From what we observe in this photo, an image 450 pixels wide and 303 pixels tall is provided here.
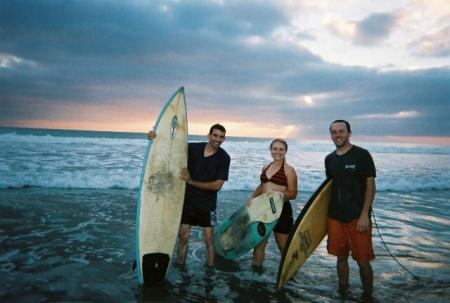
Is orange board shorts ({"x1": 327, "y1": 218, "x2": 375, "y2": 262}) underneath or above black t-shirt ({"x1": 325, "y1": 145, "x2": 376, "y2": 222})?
underneath

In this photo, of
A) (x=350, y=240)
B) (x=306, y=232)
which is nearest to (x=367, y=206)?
(x=350, y=240)

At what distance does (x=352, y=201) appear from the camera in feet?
11.5

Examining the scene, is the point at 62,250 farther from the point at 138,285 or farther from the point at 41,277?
the point at 138,285

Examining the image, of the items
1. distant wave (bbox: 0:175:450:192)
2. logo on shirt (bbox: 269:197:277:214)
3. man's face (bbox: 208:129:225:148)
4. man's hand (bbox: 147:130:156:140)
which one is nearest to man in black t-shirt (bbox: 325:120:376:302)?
logo on shirt (bbox: 269:197:277:214)

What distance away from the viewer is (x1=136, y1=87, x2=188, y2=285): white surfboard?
13.1 feet

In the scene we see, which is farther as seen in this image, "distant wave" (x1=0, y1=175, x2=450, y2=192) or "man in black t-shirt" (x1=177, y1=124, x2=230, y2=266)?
"distant wave" (x1=0, y1=175, x2=450, y2=192)

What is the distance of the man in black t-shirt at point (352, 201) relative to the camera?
3412 millimetres

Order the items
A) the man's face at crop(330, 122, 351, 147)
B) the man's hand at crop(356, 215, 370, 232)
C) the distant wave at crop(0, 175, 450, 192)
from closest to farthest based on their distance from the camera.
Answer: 1. the man's hand at crop(356, 215, 370, 232)
2. the man's face at crop(330, 122, 351, 147)
3. the distant wave at crop(0, 175, 450, 192)

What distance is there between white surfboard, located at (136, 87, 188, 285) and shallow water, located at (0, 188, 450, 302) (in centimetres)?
32

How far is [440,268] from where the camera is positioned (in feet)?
16.1

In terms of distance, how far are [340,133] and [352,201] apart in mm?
735

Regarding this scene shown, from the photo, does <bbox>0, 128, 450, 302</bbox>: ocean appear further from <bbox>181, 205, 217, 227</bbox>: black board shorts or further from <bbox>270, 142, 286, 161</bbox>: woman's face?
<bbox>270, 142, 286, 161</bbox>: woman's face

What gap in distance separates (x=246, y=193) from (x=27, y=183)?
6.98 metres

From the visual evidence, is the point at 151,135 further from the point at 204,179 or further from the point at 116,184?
the point at 116,184
